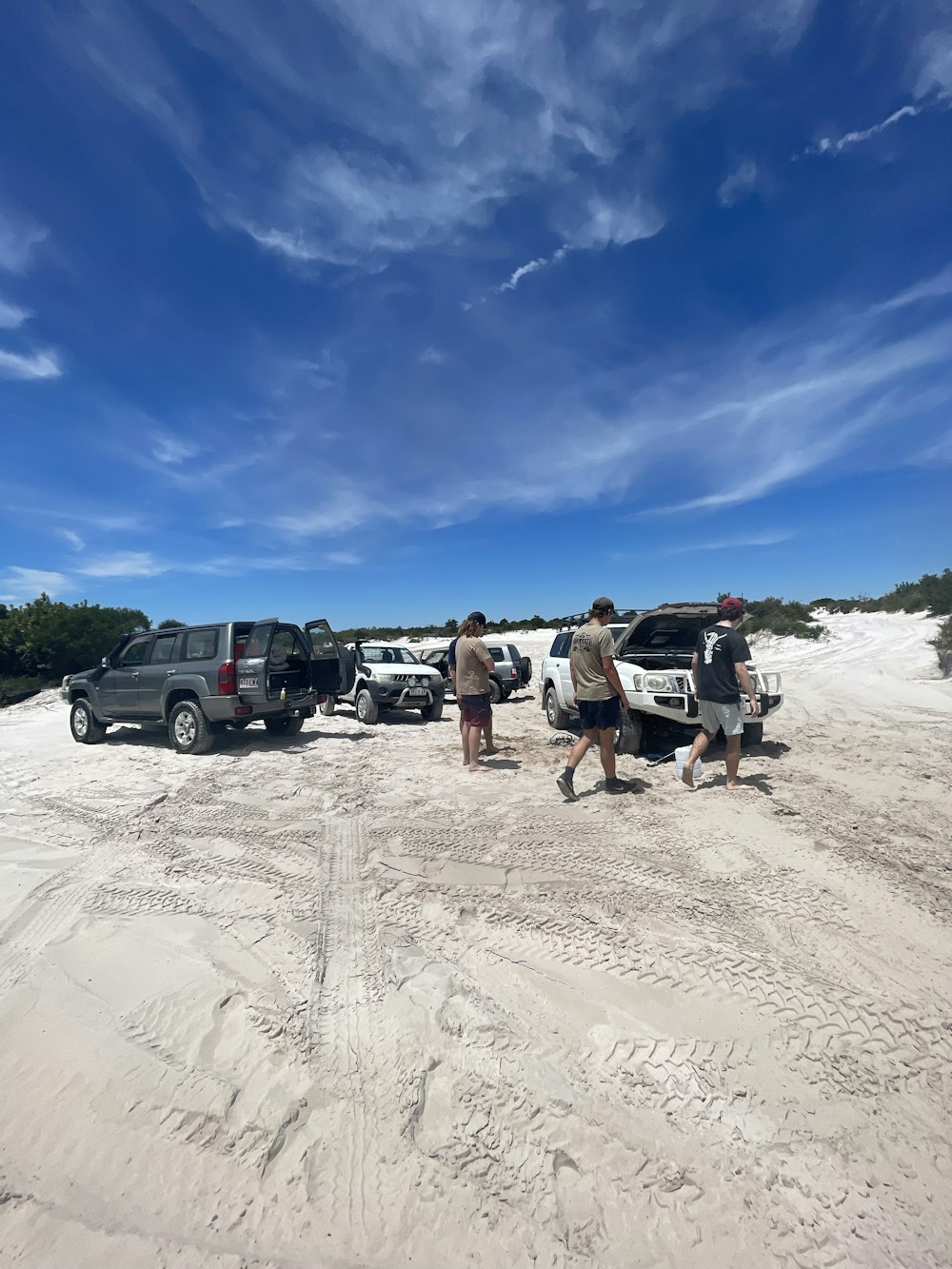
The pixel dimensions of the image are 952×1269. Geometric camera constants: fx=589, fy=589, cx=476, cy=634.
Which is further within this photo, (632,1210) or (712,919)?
(712,919)

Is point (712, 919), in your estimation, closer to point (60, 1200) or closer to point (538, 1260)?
point (538, 1260)

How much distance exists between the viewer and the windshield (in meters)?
13.3

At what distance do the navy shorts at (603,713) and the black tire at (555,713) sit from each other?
436cm

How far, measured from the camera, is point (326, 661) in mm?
9805

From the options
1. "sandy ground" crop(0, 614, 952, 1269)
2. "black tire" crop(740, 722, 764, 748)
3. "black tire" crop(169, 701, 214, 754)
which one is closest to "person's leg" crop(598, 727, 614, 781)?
"sandy ground" crop(0, 614, 952, 1269)

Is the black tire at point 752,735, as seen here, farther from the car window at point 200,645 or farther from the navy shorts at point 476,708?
the car window at point 200,645

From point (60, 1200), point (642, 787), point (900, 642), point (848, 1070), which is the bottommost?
point (60, 1200)

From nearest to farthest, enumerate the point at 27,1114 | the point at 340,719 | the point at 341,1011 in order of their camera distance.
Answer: the point at 27,1114, the point at 341,1011, the point at 340,719

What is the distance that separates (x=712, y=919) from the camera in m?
3.40

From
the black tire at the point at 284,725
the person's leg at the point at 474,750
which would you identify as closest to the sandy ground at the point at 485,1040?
the person's leg at the point at 474,750

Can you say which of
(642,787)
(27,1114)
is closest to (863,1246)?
(27,1114)

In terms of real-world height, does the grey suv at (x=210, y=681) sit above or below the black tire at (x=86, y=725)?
above

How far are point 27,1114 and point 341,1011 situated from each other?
120 centimetres

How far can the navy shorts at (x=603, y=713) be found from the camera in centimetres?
574
